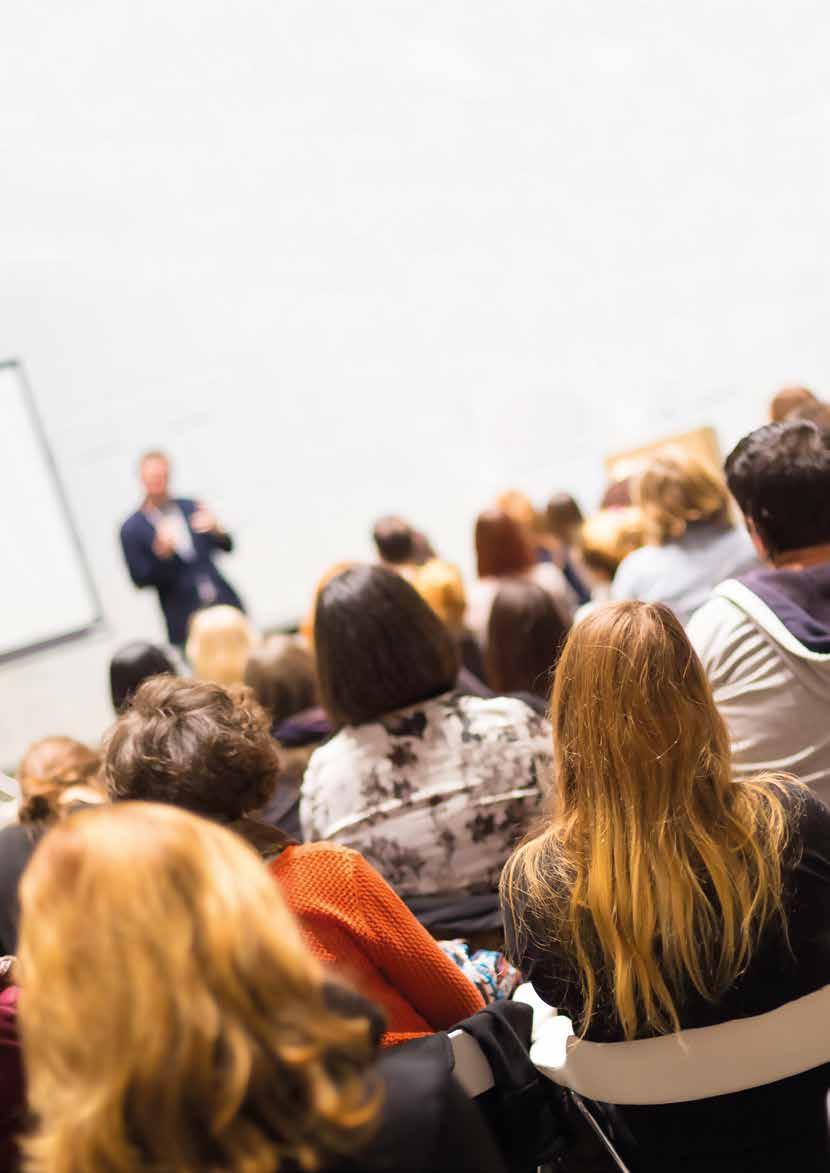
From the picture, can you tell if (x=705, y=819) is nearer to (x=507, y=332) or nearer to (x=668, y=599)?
(x=668, y=599)

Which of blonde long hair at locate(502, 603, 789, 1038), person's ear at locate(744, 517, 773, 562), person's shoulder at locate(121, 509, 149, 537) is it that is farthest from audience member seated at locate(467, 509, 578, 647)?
blonde long hair at locate(502, 603, 789, 1038)

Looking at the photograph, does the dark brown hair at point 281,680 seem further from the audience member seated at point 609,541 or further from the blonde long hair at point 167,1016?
the blonde long hair at point 167,1016

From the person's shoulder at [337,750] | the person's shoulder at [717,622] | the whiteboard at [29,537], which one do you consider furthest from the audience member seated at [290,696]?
the whiteboard at [29,537]

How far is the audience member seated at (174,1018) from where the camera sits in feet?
2.82

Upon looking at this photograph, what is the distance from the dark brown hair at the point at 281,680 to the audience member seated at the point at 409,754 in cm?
68

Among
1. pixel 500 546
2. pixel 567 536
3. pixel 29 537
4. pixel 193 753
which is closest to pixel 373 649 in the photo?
pixel 193 753

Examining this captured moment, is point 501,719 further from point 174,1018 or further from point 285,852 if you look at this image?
point 174,1018

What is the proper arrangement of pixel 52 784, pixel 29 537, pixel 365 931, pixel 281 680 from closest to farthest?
pixel 365 931
pixel 52 784
pixel 281 680
pixel 29 537

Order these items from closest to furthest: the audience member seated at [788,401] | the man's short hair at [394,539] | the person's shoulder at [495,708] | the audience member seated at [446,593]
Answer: the person's shoulder at [495,708] → the audience member seated at [446,593] → the audience member seated at [788,401] → the man's short hair at [394,539]

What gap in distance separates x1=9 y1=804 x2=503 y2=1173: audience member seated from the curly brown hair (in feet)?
2.30

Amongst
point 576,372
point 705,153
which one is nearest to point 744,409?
point 576,372

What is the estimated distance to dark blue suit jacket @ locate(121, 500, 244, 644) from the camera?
5.25 meters

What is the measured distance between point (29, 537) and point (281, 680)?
3240 mm

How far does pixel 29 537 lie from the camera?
222 inches
